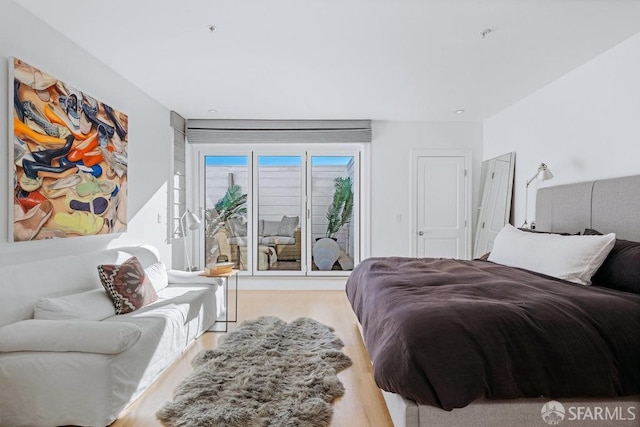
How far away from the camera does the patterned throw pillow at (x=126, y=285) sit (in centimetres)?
275

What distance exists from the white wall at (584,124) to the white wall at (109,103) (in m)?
3.91

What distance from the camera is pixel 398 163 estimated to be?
5.31 metres

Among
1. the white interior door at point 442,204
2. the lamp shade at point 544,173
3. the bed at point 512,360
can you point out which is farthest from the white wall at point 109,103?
the lamp shade at point 544,173

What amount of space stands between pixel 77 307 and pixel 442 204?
4426 mm

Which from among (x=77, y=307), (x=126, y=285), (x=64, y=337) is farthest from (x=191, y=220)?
(x=64, y=337)

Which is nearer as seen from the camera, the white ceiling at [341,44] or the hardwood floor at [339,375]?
the hardwood floor at [339,375]

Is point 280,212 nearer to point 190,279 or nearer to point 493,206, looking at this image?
point 190,279

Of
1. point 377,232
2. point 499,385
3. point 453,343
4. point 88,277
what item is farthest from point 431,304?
point 377,232

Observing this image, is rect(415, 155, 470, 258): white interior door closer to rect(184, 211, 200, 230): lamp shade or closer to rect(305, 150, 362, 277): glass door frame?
rect(305, 150, 362, 277): glass door frame

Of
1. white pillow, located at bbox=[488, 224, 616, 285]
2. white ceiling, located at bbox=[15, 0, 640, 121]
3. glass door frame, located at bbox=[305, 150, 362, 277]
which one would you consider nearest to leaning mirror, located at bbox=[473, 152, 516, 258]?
white ceiling, located at bbox=[15, 0, 640, 121]

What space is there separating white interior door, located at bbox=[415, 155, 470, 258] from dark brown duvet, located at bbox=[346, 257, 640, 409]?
3.35 m

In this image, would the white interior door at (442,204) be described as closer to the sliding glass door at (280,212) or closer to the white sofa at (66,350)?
the sliding glass door at (280,212)

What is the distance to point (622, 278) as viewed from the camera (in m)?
2.31

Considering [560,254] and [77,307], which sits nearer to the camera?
[77,307]
